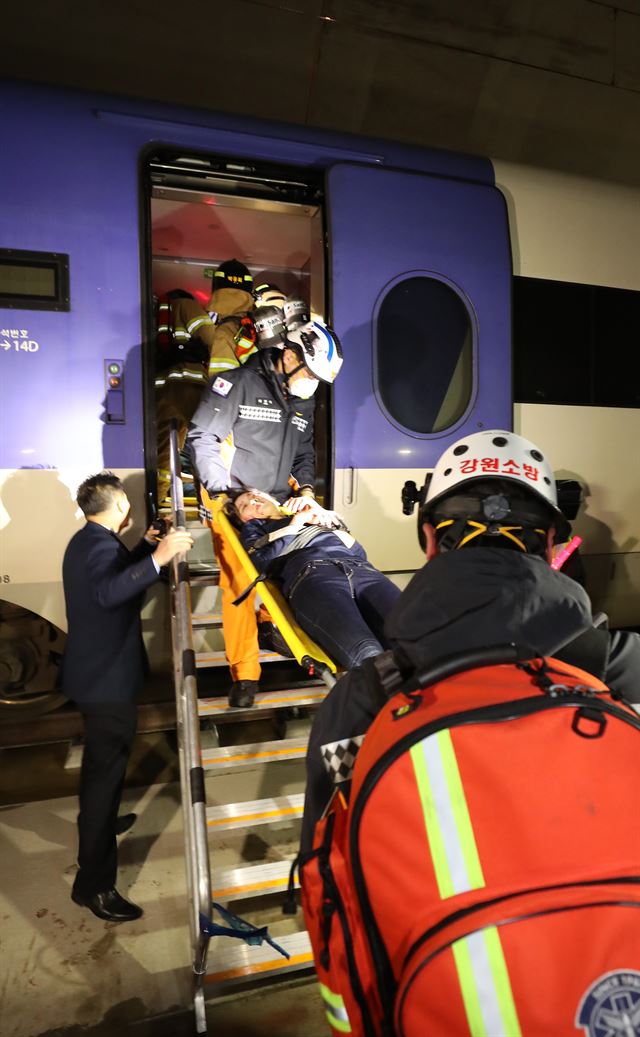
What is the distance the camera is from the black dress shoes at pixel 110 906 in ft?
7.75

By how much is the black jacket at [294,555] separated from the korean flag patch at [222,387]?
0.78 m

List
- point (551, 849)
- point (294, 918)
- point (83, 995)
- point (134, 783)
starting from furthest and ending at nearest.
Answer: point (134, 783) < point (294, 918) < point (83, 995) < point (551, 849)

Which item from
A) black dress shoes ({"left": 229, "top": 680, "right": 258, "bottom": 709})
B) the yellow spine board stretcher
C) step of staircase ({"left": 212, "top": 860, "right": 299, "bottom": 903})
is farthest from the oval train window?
step of staircase ({"left": 212, "top": 860, "right": 299, "bottom": 903})

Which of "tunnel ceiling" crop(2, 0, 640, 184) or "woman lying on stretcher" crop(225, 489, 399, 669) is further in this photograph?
"tunnel ceiling" crop(2, 0, 640, 184)

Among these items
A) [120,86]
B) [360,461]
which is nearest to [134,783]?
[360,461]

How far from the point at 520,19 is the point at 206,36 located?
2.95 meters

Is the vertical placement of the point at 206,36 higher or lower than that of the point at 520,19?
lower

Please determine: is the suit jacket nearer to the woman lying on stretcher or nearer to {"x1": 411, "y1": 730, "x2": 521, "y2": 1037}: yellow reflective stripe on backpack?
the woman lying on stretcher

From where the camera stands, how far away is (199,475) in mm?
2961

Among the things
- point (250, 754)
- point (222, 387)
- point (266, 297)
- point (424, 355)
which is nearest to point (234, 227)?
point (266, 297)

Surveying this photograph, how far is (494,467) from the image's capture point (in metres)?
1.28

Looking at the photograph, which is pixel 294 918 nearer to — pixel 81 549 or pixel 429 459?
pixel 81 549

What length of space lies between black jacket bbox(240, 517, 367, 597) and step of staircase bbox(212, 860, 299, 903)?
3.23 feet

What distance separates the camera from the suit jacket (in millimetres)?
2408
